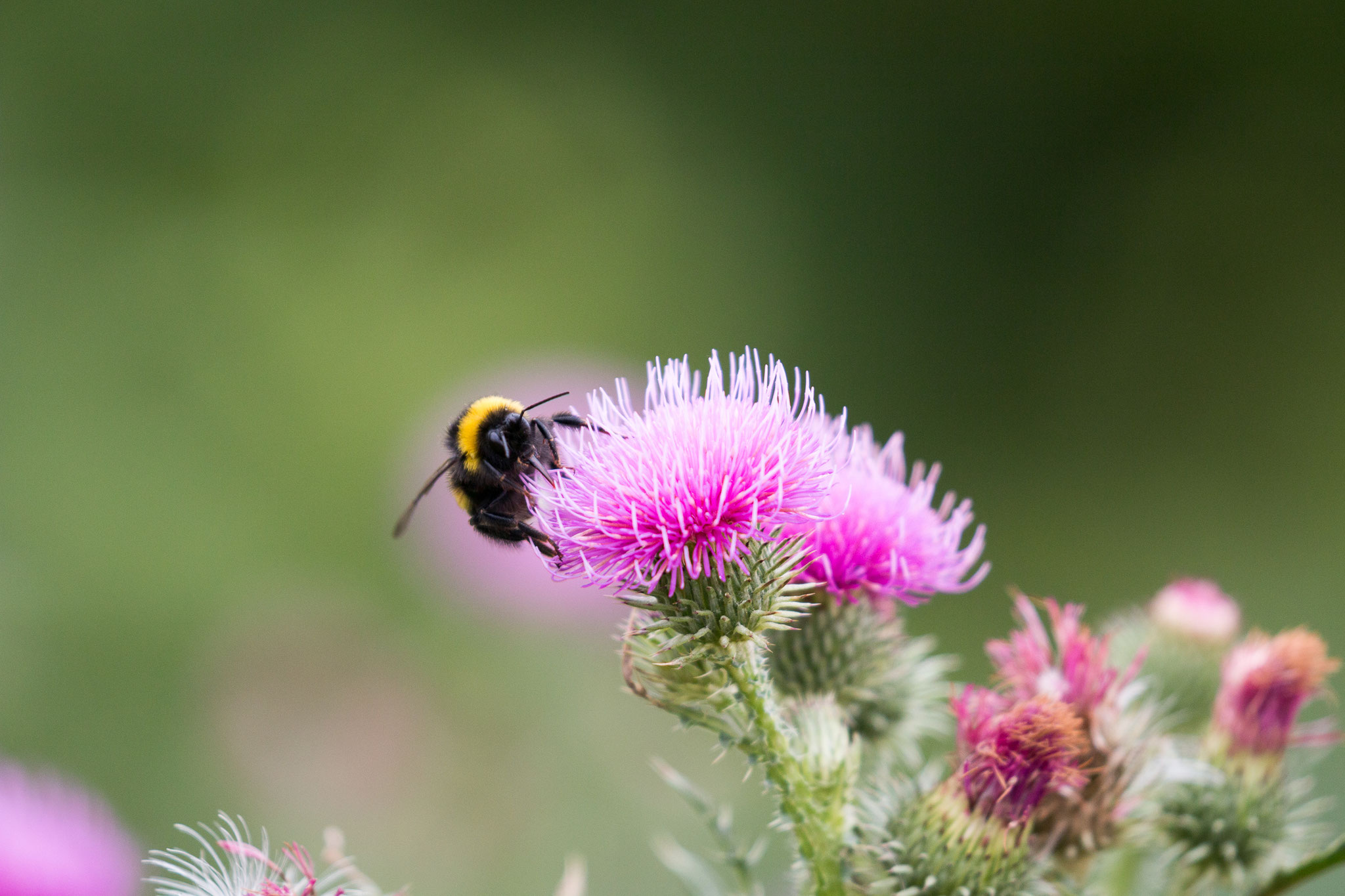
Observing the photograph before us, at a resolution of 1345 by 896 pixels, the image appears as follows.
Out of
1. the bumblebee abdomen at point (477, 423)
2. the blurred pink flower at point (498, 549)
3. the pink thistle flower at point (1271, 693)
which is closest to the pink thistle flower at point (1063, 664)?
the pink thistle flower at point (1271, 693)

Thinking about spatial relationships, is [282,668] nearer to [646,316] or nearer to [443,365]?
[443,365]

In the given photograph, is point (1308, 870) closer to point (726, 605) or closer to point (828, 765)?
point (828, 765)

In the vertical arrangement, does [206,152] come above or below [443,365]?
above

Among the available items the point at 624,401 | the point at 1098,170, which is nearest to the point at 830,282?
the point at 1098,170

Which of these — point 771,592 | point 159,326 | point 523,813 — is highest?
point 159,326

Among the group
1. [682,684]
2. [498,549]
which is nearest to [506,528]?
[682,684]

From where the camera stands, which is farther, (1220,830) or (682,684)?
(1220,830)

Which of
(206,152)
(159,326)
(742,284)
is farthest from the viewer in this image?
(742,284)

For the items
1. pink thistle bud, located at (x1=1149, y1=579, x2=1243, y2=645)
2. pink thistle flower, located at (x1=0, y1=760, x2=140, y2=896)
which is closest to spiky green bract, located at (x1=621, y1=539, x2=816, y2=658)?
pink thistle flower, located at (x1=0, y1=760, x2=140, y2=896)
